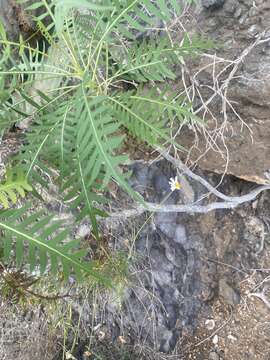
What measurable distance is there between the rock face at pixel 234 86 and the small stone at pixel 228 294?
475 millimetres

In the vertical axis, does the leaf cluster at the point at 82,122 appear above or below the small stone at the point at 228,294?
above

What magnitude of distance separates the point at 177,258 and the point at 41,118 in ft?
2.88

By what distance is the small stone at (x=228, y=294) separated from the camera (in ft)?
6.06

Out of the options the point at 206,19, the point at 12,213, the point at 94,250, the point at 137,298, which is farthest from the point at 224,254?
the point at 12,213

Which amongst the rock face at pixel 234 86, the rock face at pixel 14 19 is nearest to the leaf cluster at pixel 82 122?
the rock face at pixel 234 86

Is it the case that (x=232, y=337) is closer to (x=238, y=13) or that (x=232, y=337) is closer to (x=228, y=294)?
(x=228, y=294)

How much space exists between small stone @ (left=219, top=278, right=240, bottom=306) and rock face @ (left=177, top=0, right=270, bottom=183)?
475 mm

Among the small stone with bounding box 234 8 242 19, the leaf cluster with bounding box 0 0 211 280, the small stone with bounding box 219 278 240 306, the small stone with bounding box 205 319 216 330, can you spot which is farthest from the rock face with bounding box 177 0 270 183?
the small stone with bounding box 205 319 216 330

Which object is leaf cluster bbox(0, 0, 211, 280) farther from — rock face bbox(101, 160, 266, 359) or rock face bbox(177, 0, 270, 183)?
rock face bbox(101, 160, 266, 359)

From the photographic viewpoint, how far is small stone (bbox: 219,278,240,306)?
6.06 ft

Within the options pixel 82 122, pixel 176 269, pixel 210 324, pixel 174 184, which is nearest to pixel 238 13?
pixel 174 184

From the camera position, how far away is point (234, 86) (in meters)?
1.48

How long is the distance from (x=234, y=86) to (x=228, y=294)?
2.69 ft

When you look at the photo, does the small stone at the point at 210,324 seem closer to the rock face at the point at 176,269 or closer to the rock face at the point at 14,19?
the rock face at the point at 176,269
